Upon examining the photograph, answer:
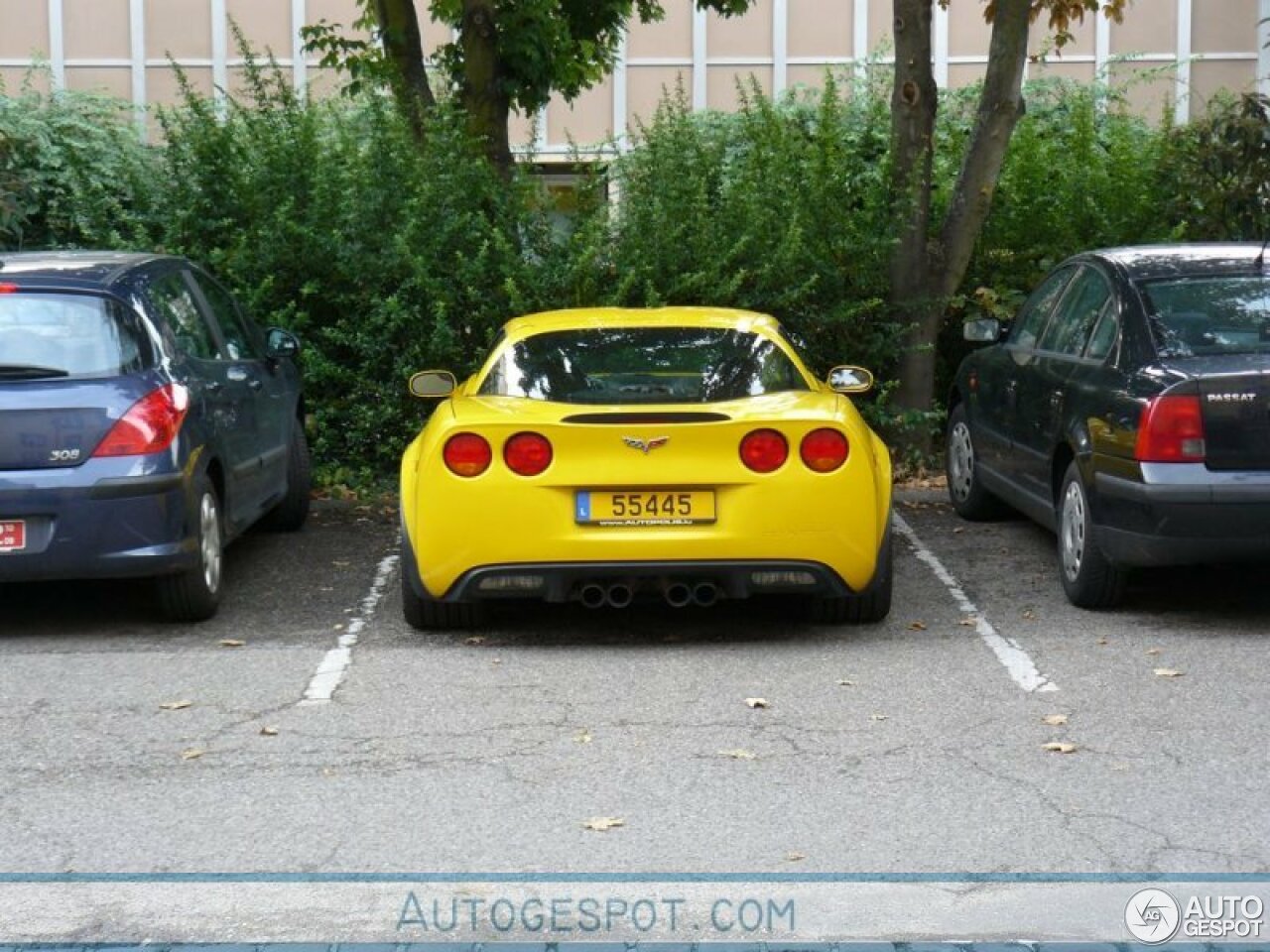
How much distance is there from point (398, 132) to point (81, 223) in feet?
7.68

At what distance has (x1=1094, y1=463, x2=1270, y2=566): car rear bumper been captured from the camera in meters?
8.30

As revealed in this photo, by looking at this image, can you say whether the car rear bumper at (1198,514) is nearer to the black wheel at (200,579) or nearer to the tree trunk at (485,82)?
the black wheel at (200,579)

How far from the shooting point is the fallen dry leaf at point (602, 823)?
5.73 m

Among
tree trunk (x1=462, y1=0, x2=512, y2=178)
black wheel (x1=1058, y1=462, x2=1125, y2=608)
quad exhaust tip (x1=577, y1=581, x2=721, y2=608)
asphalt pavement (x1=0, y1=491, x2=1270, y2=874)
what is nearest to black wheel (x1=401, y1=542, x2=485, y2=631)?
asphalt pavement (x1=0, y1=491, x2=1270, y2=874)

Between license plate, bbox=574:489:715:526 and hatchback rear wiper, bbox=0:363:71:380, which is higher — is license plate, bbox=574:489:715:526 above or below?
below

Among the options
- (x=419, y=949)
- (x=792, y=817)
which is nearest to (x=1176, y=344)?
(x=792, y=817)

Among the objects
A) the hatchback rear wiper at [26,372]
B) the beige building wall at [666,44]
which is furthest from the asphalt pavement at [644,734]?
the beige building wall at [666,44]

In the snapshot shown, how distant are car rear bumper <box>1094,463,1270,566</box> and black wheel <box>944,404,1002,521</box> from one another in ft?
10.5

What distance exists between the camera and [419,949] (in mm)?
4672

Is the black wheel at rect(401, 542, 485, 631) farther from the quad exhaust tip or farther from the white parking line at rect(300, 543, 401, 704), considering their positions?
the quad exhaust tip

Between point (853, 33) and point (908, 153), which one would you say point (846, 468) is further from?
point (853, 33)

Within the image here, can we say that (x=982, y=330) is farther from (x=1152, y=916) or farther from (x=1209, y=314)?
(x=1152, y=916)

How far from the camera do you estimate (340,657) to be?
831 cm

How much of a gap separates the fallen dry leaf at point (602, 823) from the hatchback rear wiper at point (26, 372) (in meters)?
3.81
